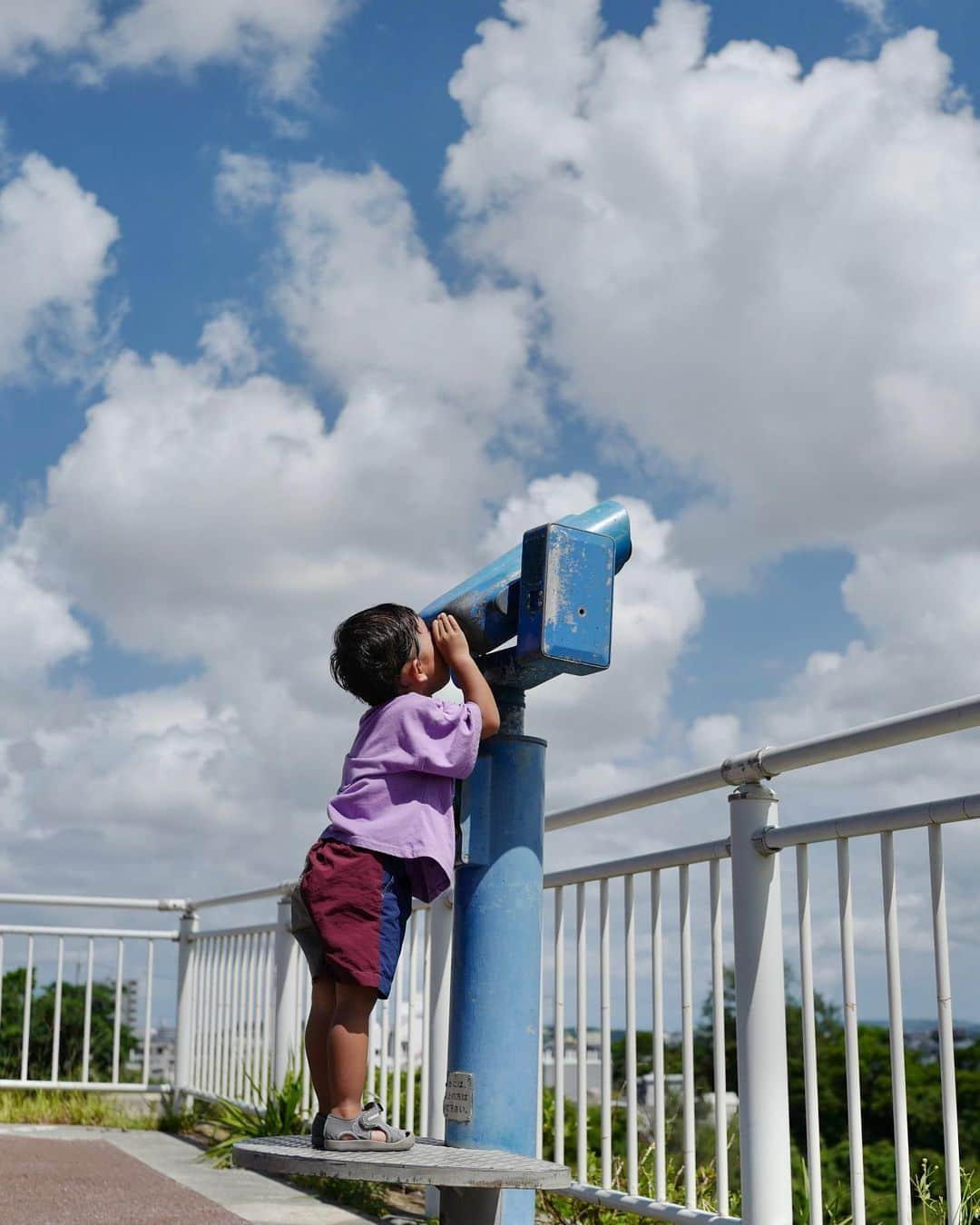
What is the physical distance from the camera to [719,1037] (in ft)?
10.1

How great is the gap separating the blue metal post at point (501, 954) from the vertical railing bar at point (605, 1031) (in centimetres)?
72

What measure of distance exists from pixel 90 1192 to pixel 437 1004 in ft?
4.97

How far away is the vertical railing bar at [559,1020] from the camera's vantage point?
3.61 metres

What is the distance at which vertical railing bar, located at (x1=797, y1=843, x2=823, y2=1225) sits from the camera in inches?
106

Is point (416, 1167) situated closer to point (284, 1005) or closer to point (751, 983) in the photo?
point (751, 983)

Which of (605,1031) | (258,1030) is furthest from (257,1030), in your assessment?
(605,1031)

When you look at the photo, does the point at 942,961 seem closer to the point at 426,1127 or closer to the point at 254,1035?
the point at 426,1127

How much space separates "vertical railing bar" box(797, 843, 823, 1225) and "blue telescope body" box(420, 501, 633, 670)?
76 centimetres

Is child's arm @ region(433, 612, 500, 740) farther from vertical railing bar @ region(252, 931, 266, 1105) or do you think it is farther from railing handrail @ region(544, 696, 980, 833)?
vertical railing bar @ region(252, 931, 266, 1105)

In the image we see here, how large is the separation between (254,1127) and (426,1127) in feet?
6.55

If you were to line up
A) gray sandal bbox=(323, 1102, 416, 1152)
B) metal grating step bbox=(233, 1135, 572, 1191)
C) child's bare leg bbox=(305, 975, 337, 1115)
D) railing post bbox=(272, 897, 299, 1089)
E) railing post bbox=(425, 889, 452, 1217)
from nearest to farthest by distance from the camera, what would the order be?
metal grating step bbox=(233, 1135, 572, 1191), gray sandal bbox=(323, 1102, 416, 1152), child's bare leg bbox=(305, 975, 337, 1115), railing post bbox=(425, 889, 452, 1217), railing post bbox=(272, 897, 299, 1089)

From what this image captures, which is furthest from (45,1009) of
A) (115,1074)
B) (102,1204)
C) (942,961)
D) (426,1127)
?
(942,961)

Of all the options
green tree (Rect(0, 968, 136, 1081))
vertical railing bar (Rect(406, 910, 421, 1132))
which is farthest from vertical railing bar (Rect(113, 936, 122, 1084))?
vertical railing bar (Rect(406, 910, 421, 1132))

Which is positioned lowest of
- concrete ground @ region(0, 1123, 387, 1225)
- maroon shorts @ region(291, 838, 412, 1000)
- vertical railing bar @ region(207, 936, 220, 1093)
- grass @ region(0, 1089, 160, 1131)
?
grass @ region(0, 1089, 160, 1131)
